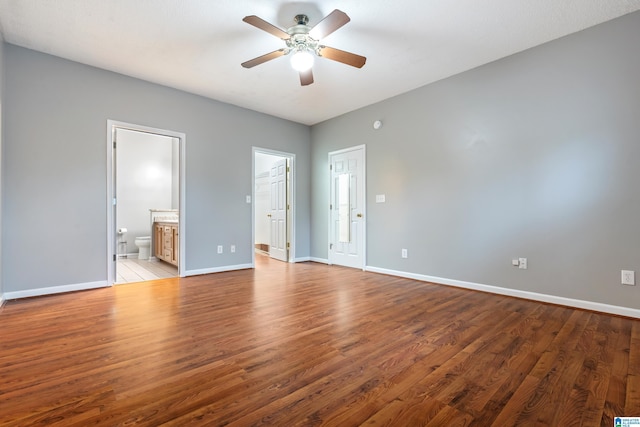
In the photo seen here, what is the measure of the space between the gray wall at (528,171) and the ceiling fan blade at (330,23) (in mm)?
2200

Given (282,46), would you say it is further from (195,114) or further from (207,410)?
(207,410)

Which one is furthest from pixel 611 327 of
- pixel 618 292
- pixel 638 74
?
pixel 638 74

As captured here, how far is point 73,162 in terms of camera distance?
11.6 feet

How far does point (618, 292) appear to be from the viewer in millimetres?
2740

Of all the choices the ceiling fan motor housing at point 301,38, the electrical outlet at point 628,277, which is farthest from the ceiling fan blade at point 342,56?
the electrical outlet at point 628,277

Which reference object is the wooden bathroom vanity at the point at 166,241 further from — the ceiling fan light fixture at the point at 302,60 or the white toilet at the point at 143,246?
the ceiling fan light fixture at the point at 302,60

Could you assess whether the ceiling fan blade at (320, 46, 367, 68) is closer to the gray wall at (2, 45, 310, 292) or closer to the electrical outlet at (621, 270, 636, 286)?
the gray wall at (2, 45, 310, 292)

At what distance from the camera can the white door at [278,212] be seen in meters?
5.99

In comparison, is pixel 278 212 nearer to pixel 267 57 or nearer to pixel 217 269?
pixel 217 269

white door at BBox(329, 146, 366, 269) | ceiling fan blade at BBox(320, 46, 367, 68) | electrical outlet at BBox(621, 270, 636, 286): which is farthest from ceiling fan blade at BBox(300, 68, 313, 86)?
electrical outlet at BBox(621, 270, 636, 286)

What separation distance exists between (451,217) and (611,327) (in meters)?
1.85

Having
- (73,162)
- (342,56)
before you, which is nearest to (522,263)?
(342,56)

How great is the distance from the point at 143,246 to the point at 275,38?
5.13 m

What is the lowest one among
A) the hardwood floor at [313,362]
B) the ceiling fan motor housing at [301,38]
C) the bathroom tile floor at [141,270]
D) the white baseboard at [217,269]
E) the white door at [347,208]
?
the hardwood floor at [313,362]
